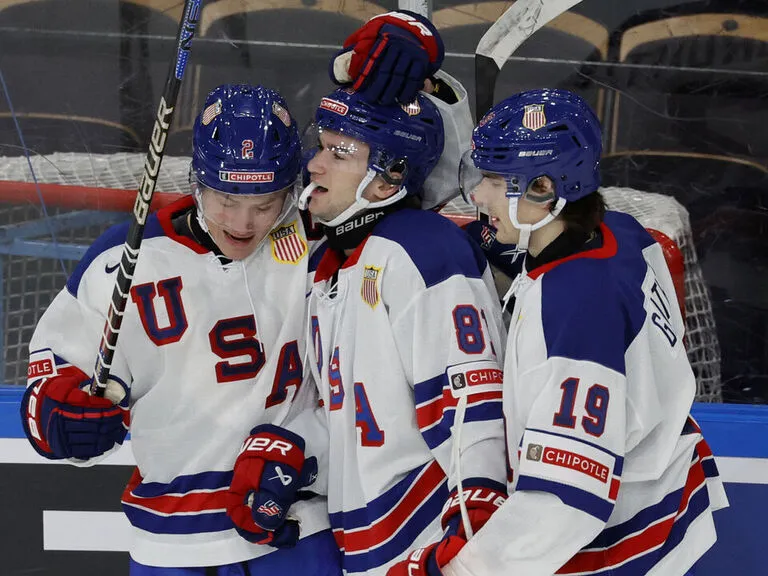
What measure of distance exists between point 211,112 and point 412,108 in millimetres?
357

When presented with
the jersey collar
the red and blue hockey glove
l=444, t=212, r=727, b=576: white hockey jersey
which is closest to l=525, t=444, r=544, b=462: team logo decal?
l=444, t=212, r=727, b=576: white hockey jersey

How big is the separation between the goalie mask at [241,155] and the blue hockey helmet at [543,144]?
382 millimetres

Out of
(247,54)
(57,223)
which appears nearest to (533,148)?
(57,223)

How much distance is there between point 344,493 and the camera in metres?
2.10

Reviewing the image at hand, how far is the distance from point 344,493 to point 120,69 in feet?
7.76

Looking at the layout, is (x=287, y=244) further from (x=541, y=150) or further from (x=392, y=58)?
(x=541, y=150)

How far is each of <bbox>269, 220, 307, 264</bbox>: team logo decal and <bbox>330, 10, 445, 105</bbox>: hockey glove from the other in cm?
29

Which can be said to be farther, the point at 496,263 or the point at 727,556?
the point at 727,556

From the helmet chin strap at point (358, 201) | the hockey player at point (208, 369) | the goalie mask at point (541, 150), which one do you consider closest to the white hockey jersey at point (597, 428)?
the goalie mask at point (541, 150)

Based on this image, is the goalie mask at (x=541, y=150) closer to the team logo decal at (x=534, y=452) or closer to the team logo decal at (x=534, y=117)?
the team logo decal at (x=534, y=117)

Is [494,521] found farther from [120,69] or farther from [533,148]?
[120,69]

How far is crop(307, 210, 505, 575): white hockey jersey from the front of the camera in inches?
77.5

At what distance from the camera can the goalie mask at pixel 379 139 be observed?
2.11 meters

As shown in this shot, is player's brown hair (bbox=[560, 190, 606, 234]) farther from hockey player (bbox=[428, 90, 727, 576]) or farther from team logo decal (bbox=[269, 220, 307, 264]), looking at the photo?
team logo decal (bbox=[269, 220, 307, 264])
